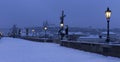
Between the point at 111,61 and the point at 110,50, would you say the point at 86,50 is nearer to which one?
the point at 110,50

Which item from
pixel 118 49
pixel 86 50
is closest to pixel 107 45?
pixel 118 49

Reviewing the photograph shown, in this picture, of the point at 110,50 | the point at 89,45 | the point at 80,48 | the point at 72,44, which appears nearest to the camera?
the point at 110,50

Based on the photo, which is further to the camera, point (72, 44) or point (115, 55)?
point (72, 44)

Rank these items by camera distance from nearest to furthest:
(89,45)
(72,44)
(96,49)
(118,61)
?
(118,61)
(96,49)
(89,45)
(72,44)

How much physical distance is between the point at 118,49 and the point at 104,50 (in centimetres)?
301

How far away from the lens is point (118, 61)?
18984 mm

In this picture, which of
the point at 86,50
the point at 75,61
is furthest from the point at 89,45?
the point at 75,61

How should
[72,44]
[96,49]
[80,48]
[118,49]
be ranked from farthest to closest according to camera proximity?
[72,44]
[80,48]
[96,49]
[118,49]

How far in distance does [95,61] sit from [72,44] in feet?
63.2

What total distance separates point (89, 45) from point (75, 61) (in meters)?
10.9

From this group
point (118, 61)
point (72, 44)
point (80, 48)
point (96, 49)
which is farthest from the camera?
point (72, 44)

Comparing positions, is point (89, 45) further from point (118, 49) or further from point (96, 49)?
point (118, 49)

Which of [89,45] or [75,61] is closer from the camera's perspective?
[75,61]

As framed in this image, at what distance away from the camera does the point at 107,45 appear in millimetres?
24031
